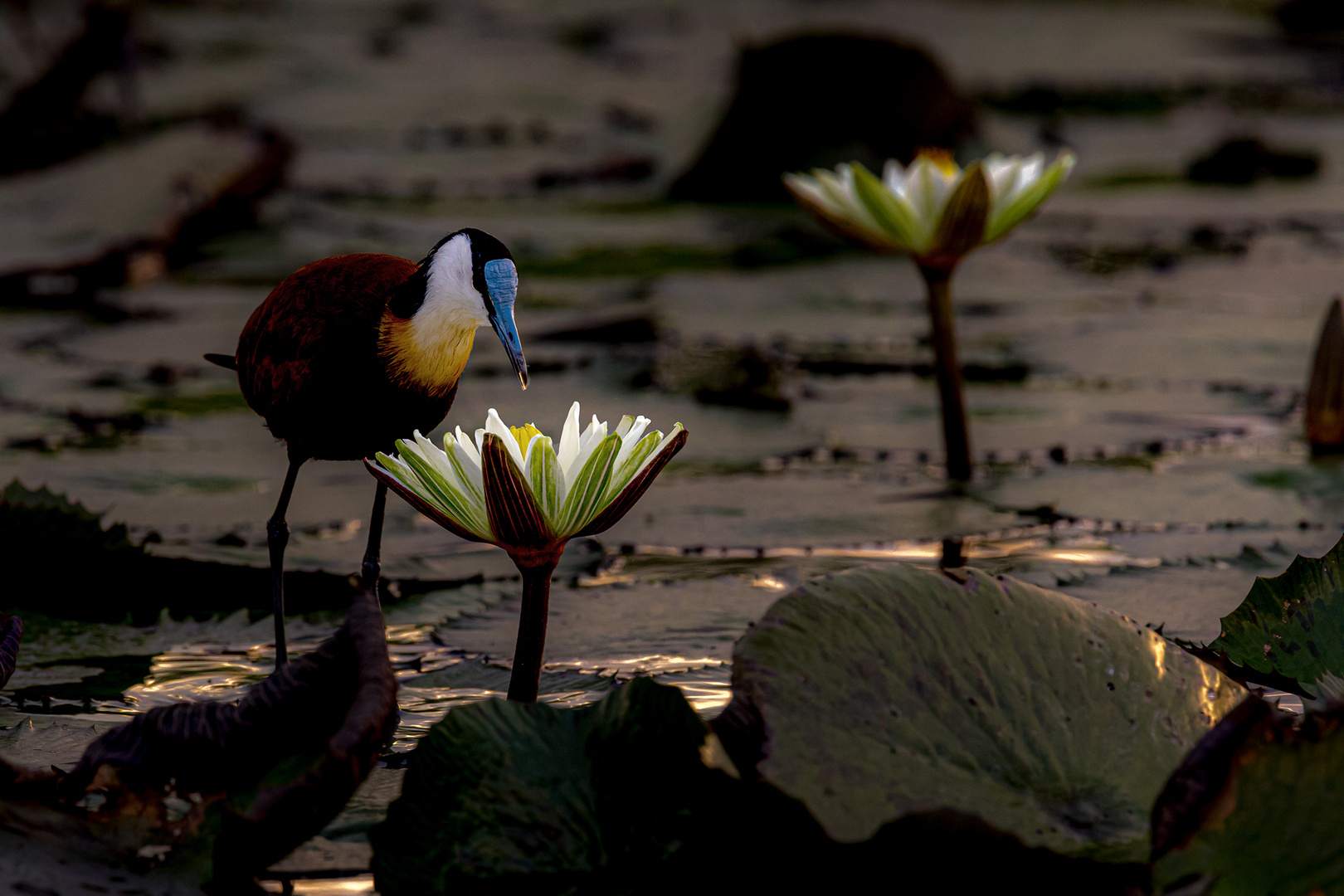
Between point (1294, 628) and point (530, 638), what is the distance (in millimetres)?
619

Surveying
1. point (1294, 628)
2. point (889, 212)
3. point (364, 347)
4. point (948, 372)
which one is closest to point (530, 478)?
point (364, 347)

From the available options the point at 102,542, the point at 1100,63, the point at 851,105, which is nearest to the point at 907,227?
the point at 102,542

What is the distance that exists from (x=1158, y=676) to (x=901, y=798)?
0.24 metres

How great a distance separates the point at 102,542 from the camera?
1610 millimetres

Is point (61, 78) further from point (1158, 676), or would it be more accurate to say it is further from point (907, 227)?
point (1158, 676)

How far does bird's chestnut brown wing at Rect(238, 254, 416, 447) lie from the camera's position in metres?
1.25

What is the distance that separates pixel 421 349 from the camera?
1.22 metres

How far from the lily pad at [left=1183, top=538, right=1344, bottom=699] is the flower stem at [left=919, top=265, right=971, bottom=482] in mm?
799

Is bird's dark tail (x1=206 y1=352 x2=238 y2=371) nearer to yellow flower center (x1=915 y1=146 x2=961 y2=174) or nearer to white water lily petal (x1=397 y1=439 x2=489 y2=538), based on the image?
white water lily petal (x1=397 y1=439 x2=489 y2=538)

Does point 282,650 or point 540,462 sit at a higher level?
point 540,462

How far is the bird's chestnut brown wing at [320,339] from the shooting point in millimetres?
1253

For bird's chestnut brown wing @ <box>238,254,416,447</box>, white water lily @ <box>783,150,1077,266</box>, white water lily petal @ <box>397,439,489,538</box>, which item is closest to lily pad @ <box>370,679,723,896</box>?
white water lily petal @ <box>397,439,489,538</box>

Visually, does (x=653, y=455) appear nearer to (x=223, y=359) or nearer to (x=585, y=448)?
(x=585, y=448)

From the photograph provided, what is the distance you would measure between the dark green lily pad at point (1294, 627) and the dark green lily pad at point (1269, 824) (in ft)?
0.91
